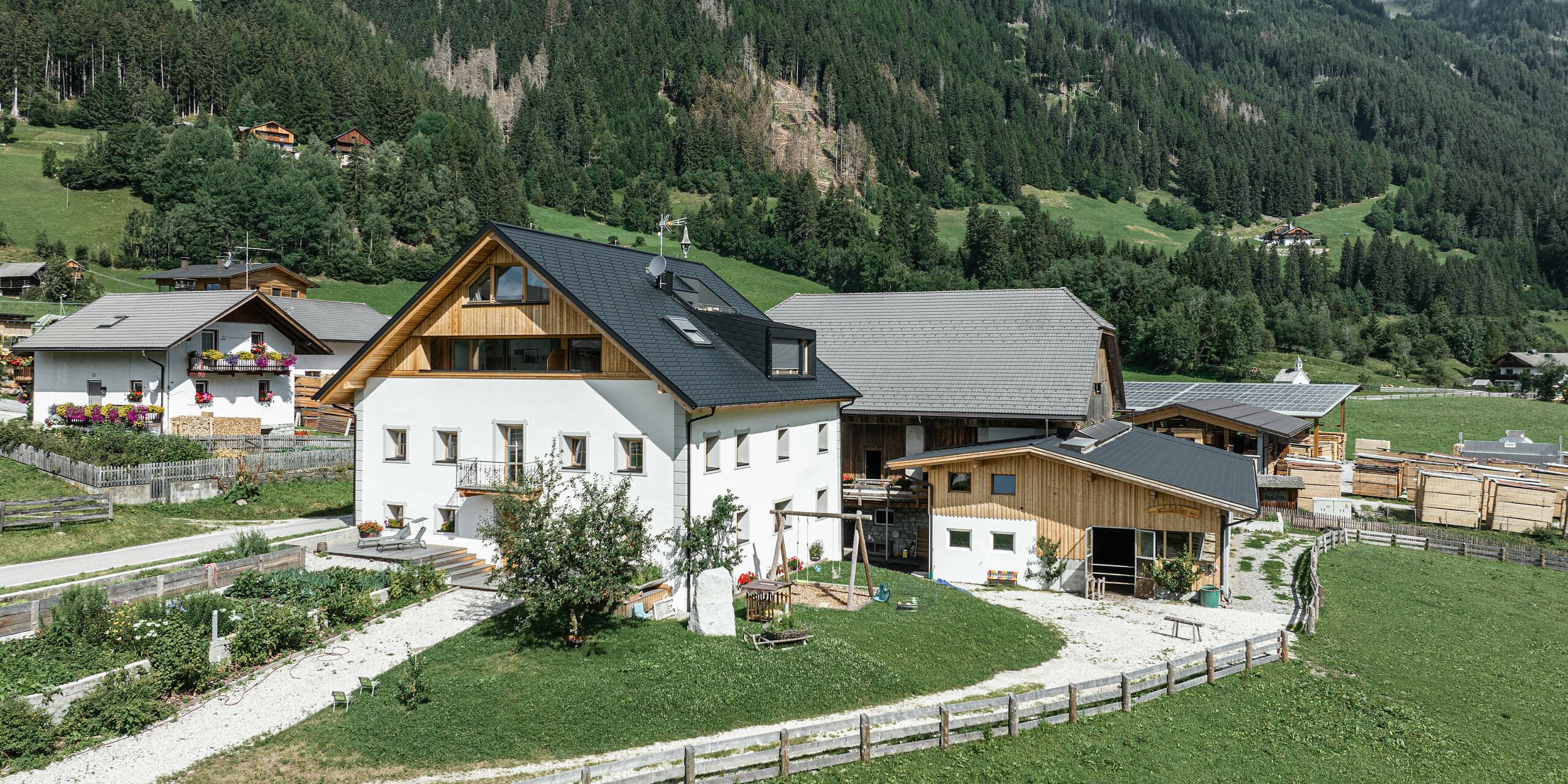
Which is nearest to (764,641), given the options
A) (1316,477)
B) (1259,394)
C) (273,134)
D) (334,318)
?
(1316,477)

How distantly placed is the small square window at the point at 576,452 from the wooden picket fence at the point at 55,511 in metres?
16.7

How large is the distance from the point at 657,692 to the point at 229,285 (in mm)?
66032

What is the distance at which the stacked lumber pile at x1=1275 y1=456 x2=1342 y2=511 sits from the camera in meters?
51.2

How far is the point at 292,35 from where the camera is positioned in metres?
162

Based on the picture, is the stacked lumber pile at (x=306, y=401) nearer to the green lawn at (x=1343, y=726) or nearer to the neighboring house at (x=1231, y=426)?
the green lawn at (x=1343, y=726)

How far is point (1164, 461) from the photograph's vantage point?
108 ft

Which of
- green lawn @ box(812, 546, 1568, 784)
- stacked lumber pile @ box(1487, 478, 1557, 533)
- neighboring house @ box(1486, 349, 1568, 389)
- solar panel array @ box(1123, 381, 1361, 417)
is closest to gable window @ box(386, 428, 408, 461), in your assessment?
green lawn @ box(812, 546, 1568, 784)

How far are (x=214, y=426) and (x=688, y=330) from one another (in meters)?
31.0

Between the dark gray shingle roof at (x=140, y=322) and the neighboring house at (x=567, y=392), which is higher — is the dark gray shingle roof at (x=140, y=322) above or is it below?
above

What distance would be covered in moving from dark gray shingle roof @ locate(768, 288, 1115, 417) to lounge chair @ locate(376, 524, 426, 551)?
732 inches

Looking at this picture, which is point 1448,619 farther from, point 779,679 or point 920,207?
point 920,207

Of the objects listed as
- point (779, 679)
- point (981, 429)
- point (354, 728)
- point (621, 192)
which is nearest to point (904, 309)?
point (981, 429)

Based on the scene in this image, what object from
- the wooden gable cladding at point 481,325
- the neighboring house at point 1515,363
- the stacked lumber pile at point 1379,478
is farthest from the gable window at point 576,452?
the neighboring house at point 1515,363

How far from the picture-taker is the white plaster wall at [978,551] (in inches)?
1223
